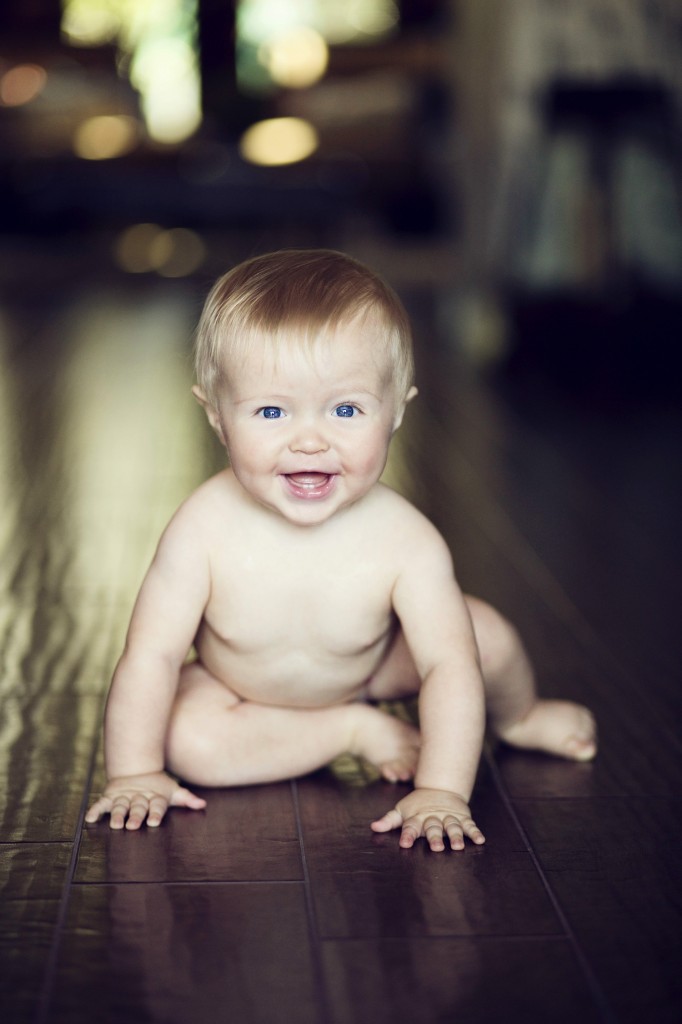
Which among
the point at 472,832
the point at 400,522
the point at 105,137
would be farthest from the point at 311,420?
the point at 105,137

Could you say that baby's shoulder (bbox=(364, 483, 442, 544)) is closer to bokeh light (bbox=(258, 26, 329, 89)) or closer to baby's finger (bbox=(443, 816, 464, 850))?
baby's finger (bbox=(443, 816, 464, 850))

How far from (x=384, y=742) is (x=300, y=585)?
0.60 ft

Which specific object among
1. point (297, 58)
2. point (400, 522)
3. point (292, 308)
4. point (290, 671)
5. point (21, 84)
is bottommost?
point (290, 671)

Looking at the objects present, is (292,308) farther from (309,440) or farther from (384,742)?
(384,742)

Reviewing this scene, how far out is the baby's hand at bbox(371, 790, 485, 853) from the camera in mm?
1123

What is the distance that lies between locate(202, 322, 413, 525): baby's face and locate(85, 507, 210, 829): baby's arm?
104mm

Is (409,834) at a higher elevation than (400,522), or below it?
below

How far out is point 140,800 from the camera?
117 cm

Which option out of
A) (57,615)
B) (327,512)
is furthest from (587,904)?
(57,615)

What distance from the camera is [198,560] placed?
47.9 inches

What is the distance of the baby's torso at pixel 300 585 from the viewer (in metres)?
1.22

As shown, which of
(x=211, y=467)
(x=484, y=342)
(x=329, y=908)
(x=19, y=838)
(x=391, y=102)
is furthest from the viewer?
(x=391, y=102)

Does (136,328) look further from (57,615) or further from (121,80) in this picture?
Result: (121,80)

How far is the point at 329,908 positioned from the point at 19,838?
0.28 metres
